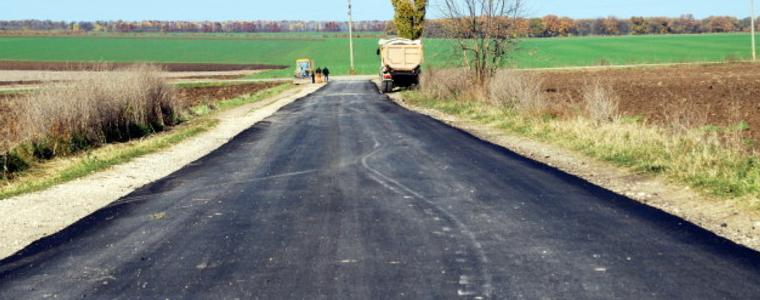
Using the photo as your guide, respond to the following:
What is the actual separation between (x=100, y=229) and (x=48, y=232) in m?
0.70

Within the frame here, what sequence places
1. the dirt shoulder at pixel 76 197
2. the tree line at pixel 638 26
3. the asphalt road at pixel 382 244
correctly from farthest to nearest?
1. the tree line at pixel 638 26
2. the dirt shoulder at pixel 76 197
3. the asphalt road at pixel 382 244

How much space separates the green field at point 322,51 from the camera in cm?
9119

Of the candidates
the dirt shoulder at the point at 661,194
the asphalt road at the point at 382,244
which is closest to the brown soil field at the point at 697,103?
the dirt shoulder at the point at 661,194

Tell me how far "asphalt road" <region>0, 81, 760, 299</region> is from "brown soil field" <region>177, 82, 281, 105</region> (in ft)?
121

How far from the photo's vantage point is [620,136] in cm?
1617

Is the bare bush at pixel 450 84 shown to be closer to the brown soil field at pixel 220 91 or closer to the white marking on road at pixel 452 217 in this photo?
the brown soil field at pixel 220 91

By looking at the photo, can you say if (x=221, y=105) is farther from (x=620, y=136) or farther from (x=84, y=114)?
(x=620, y=136)

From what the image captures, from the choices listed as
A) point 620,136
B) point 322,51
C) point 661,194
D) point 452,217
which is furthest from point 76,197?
point 322,51

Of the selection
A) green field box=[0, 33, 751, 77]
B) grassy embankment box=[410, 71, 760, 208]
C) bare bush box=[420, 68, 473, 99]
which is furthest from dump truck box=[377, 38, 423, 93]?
green field box=[0, 33, 751, 77]

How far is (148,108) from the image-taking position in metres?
24.2

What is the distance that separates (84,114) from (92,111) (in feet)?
1.72

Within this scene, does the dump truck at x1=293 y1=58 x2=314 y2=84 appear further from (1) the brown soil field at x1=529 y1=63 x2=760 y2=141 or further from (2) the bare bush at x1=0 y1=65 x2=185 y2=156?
(2) the bare bush at x1=0 y1=65 x2=185 y2=156

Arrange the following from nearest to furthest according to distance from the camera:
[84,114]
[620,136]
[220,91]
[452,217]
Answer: [452,217] → [620,136] → [84,114] → [220,91]

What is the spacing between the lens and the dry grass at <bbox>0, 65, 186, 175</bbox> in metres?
17.4
